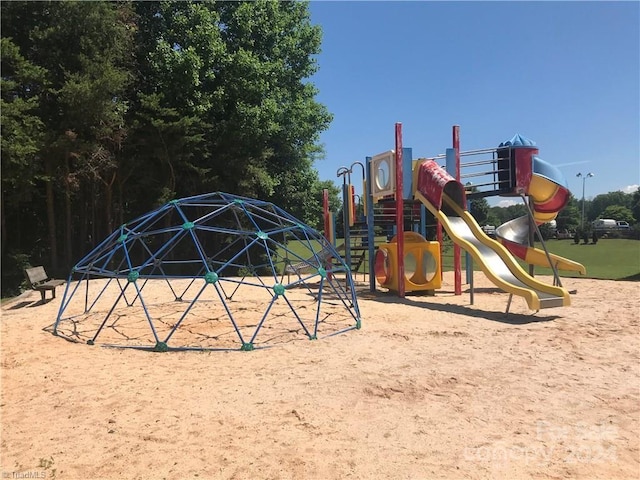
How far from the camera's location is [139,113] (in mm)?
17656

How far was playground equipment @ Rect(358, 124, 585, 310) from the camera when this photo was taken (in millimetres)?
11211

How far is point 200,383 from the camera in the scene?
538 cm

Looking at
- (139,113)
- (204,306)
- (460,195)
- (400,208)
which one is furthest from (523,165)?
(139,113)

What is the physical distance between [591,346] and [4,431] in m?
7.54

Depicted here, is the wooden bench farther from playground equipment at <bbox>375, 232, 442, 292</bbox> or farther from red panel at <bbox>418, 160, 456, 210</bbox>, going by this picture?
red panel at <bbox>418, 160, 456, 210</bbox>

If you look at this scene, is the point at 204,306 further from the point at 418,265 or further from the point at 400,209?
the point at 418,265

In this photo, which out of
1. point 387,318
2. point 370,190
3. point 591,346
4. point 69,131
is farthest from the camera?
point 69,131

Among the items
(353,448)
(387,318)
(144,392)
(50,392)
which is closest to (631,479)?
(353,448)

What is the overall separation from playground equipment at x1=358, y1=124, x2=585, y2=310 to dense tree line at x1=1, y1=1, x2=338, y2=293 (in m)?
7.54

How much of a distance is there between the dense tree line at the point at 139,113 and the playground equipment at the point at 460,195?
24.7 feet

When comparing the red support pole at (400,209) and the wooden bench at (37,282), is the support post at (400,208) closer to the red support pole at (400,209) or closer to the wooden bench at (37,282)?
the red support pole at (400,209)

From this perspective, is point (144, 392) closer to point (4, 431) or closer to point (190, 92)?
point (4, 431)

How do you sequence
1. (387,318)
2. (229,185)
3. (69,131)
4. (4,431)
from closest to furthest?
(4,431) → (387,318) → (69,131) → (229,185)

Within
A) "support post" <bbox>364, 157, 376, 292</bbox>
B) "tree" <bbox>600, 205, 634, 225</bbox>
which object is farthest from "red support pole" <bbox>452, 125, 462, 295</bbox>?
"tree" <bbox>600, 205, 634, 225</bbox>
